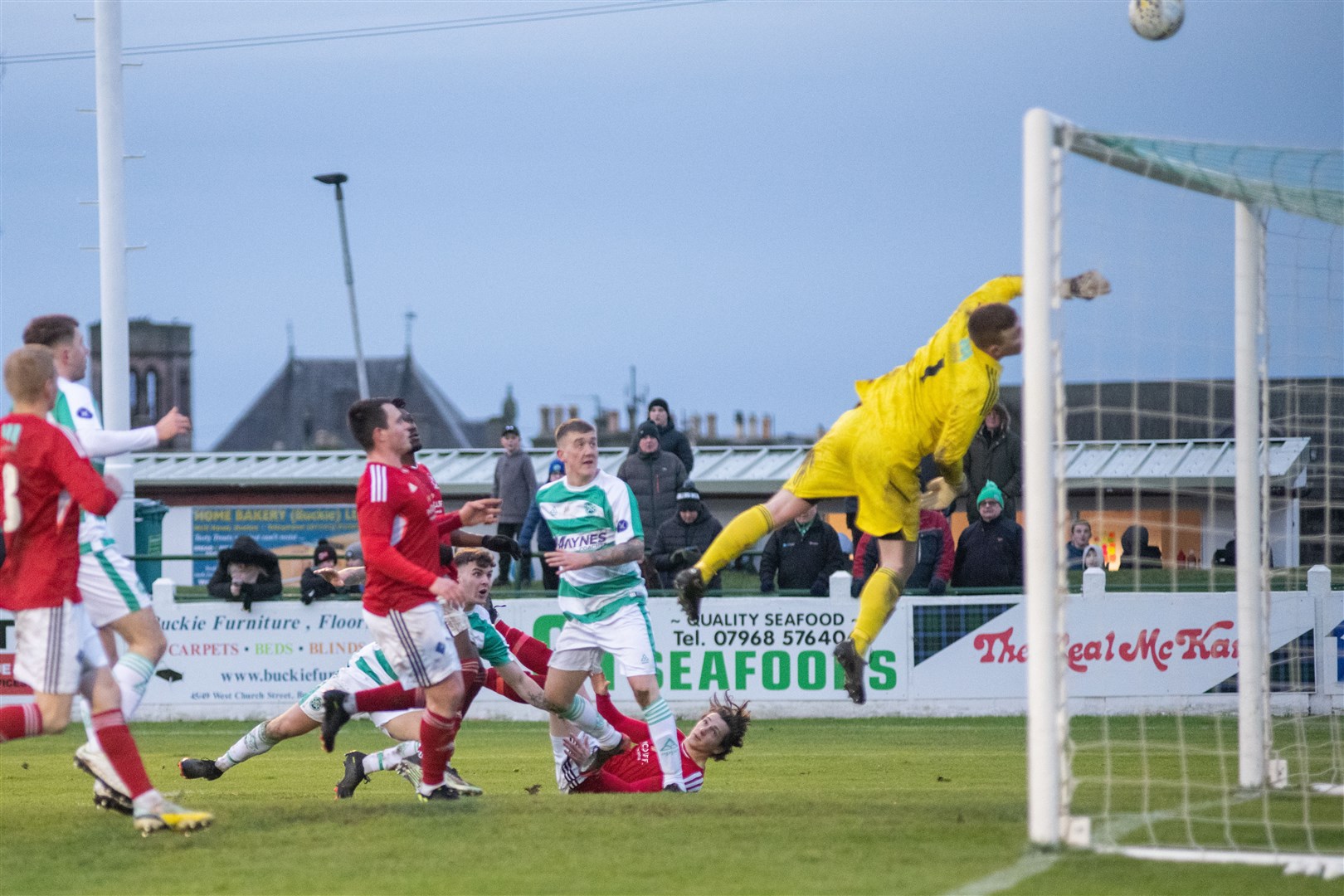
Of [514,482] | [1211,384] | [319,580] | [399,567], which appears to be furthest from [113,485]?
[514,482]

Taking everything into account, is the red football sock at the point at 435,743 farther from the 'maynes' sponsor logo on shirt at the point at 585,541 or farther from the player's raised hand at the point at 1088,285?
the player's raised hand at the point at 1088,285

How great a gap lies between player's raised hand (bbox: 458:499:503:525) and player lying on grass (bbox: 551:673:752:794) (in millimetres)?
1527

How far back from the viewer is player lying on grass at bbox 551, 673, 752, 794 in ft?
28.8

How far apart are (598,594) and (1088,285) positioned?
11.8 feet

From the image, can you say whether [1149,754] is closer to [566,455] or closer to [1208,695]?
[1208,695]

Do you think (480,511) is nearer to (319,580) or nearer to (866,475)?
(866,475)

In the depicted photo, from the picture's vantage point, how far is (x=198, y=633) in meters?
16.0

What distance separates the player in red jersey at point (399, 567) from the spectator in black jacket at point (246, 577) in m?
8.42

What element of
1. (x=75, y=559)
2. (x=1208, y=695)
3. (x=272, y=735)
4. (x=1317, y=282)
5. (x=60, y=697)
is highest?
(x=1317, y=282)

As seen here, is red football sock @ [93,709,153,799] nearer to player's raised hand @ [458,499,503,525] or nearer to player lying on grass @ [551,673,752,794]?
player's raised hand @ [458,499,503,525]

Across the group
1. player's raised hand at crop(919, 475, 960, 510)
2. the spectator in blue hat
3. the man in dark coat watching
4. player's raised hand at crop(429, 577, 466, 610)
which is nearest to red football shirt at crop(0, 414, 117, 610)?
player's raised hand at crop(429, 577, 466, 610)

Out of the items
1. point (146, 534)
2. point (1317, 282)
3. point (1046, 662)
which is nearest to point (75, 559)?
point (1046, 662)

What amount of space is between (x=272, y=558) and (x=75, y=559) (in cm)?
955

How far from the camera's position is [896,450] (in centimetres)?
759
